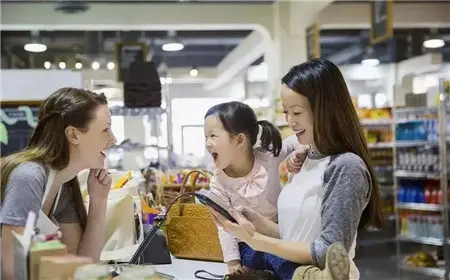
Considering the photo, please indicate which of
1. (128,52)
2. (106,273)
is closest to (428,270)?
(128,52)

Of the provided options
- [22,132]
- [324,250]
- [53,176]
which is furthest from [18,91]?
[324,250]

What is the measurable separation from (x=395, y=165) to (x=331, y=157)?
688 cm

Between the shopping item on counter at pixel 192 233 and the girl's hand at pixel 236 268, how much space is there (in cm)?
26

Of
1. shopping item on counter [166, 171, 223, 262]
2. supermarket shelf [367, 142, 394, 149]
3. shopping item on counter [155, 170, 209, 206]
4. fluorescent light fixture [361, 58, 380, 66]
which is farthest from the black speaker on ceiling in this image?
fluorescent light fixture [361, 58, 380, 66]

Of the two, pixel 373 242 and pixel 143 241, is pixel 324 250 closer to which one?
pixel 143 241

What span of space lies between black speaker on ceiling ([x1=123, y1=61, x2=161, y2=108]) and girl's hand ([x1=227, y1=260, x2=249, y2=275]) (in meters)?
2.45

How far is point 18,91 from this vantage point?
5223 millimetres

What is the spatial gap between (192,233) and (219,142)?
550 millimetres

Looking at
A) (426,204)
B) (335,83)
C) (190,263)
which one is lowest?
(426,204)

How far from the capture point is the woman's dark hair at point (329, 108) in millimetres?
1555

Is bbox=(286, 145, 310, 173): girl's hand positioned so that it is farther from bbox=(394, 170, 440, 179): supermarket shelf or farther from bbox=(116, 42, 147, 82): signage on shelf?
bbox=(116, 42, 147, 82): signage on shelf

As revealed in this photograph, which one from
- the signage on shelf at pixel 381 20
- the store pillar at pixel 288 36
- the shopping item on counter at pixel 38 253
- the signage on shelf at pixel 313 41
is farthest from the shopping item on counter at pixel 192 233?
the store pillar at pixel 288 36

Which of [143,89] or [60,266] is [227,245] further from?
[143,89]

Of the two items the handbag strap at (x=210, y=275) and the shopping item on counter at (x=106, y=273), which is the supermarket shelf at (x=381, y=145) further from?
the shopping item on counter at (x=106, y=273)
